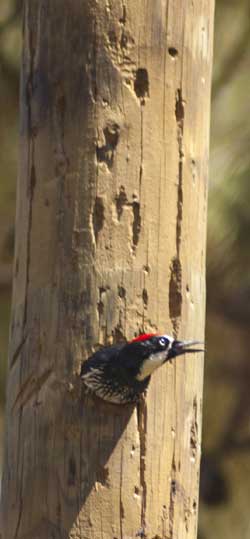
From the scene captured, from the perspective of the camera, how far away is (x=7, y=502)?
2195 mm

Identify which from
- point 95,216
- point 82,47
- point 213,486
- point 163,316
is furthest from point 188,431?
point 213,486

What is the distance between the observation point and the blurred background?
4.27 metres

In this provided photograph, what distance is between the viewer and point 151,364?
2107 mm

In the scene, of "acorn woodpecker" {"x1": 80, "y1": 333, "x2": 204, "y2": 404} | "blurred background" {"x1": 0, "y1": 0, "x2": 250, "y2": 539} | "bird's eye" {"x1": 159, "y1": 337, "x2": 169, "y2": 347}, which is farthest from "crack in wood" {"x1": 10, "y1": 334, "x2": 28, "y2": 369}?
"blurred background" {"x1": 0, "y1": 0, "x2": 250, "y2": 539}

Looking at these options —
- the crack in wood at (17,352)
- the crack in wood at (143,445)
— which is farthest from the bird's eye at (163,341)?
the crack in wood at (17,352)

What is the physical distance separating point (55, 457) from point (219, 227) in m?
2.17

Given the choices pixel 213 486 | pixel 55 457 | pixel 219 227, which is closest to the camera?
pixel 55 457

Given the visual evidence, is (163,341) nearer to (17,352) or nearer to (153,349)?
(153,349)

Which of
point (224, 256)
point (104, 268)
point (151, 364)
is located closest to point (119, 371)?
point (151, 364)

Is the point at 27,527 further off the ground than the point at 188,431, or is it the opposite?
the point at 188,431

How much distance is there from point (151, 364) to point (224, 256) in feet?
7.10

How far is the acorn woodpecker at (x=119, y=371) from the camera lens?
2107 millimetres

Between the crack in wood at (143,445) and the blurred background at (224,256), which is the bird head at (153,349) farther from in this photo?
the blurred background at (224,256)

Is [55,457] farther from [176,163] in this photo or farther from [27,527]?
[176,163]
